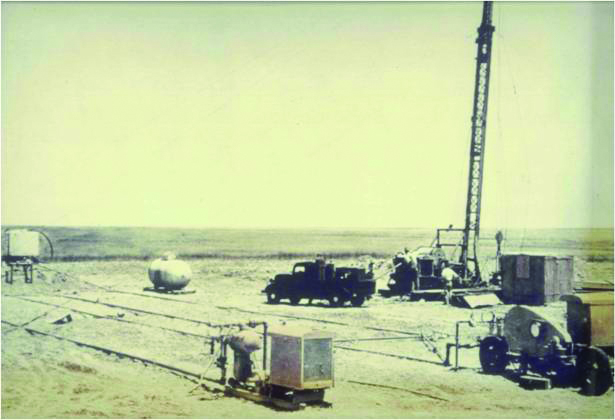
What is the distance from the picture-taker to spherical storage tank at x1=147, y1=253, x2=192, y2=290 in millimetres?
21391

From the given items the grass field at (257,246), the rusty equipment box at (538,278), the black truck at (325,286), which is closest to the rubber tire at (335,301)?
the black truck at (325,286)

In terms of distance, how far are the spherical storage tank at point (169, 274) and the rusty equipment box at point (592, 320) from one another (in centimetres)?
1095

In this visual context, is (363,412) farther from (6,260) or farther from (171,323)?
(6,260)

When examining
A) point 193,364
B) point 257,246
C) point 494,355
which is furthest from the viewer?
point 257,246

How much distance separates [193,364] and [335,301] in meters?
6.38

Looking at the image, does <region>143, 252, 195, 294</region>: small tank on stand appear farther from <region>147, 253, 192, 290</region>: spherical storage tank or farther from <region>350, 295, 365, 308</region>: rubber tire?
<region>350, 295, 365, 308</region>: rubber tire

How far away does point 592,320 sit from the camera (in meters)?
14.0

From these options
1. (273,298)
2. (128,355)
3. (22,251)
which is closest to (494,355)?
(128,355)

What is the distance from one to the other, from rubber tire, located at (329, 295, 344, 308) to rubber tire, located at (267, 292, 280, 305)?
1.45 m

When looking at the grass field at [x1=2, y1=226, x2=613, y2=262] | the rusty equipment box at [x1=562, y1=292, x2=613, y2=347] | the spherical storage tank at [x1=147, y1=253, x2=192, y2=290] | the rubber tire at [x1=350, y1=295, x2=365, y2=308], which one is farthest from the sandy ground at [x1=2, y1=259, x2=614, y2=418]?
the grass field at [x1=2, y1=226, x2=613, y2=262]

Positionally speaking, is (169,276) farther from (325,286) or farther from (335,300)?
Answer: (335,300)

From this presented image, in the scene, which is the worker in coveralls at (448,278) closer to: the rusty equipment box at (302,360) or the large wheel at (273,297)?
the large wheel at (273,297)

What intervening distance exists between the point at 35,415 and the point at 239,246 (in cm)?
3443

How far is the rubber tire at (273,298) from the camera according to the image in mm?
20847
